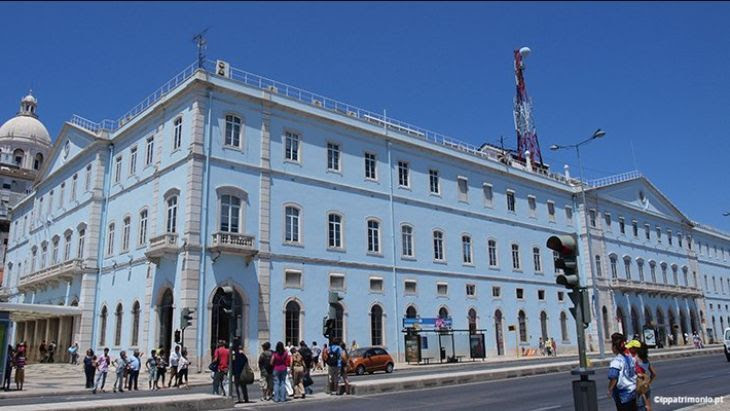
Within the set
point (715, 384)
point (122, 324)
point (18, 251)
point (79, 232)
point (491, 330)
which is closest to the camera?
point (715, 384)

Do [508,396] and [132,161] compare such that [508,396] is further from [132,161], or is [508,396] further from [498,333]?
[132,161]

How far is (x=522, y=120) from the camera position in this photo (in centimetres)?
5703

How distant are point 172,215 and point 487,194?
24533mm

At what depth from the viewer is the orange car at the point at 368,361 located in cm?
2859

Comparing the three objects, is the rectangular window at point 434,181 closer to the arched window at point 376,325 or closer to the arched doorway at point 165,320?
the arched window at point 376,325

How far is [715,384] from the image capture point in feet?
59.8

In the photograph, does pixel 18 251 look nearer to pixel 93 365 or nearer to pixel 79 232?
pixel 79 232

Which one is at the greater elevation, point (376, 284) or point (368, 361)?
point (376, 284)

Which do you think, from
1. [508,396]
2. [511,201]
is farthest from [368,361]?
[511,201]

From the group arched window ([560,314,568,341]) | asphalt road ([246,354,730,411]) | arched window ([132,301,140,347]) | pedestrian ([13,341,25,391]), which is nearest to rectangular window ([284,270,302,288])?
arched window ([132,301,140,347])

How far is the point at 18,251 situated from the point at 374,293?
35881mm

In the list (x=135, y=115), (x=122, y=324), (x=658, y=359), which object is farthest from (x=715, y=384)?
(x=135, y=115)

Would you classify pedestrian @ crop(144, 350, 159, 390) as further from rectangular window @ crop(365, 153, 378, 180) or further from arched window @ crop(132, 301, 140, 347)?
rectangular window @ crop(365, 153, 378, 180)

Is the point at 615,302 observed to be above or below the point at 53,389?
above
